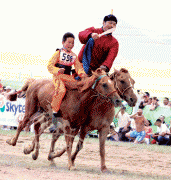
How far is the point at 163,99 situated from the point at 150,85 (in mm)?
979

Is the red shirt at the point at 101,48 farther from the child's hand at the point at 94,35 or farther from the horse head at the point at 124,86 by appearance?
the horse head at the point at 124,86

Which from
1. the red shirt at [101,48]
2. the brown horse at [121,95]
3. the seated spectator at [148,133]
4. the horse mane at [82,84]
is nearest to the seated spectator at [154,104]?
the seated spectator at [148,133]

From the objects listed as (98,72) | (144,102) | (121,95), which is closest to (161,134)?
(144,102)

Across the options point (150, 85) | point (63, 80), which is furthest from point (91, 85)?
point (150, 85)

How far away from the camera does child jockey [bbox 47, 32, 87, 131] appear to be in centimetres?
534

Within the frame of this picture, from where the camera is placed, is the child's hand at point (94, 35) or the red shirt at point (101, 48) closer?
the child's hand at point (94, 35)

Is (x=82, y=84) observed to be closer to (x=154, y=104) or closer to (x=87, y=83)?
(x=87, y=83)

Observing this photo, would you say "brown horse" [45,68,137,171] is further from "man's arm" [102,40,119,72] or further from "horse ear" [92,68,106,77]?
"horse ear" [92,68,106,77]

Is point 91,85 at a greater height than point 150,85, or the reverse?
point 91,85

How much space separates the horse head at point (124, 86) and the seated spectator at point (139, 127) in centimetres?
633

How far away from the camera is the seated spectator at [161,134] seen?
1152 centimetres

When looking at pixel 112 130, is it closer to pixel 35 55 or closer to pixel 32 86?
pixel 32 86

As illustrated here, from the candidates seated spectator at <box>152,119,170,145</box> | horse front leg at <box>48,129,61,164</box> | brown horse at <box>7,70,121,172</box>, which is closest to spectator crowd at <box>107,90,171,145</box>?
seated spectator at <box>152,119,170,145</box>

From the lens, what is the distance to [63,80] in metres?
5.51
